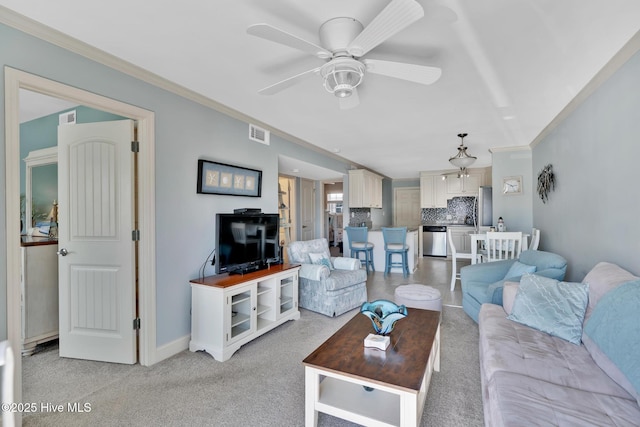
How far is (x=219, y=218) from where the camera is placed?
107 inches

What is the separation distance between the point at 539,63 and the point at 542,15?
26.1 inches

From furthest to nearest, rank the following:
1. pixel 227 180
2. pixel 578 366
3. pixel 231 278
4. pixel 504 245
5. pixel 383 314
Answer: pixel 504 245
pixel 227 180
pixel 231 278
pixel 383 314
pixel 578 366

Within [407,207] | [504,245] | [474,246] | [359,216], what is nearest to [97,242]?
[474,246]

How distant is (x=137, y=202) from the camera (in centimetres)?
252

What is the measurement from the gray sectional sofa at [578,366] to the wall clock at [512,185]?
3.26 m

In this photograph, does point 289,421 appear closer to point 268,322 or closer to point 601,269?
point 268,322

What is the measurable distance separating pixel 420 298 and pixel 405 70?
88.0 inches

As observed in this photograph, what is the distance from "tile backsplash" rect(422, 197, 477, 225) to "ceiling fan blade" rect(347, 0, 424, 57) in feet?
24.1

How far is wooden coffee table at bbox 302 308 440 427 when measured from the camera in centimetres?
138

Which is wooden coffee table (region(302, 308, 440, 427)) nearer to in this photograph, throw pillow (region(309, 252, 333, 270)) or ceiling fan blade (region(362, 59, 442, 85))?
ceiling fan blade (region(362, 59, 442, 85))

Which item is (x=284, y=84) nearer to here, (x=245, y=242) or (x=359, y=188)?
(x=245, y=242)

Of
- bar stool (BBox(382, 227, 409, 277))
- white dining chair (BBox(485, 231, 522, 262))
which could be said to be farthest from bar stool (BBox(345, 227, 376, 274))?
white dining chair (BBox(485, 231, 522, 262))

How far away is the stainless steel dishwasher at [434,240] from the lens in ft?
25.8

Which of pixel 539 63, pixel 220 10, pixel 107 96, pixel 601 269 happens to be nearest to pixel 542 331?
pixel 601 269
